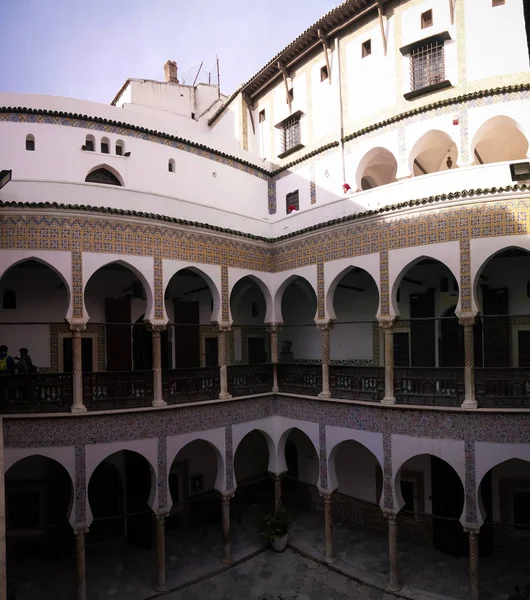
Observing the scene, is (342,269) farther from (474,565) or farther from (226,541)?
(226,541)

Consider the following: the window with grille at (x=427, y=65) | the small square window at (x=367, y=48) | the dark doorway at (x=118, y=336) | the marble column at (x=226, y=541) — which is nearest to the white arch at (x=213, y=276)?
the dark doorway at (x=118, y=336)

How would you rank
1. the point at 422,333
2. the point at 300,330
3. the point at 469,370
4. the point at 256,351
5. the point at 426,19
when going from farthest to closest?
the point at 300,330 < the point at 256,351 < the point at 422,333 < the point at 426,19 < the point at 469,370

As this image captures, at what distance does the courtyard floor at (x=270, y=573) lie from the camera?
34.5ft

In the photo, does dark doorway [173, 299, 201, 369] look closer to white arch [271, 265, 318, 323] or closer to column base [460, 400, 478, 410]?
white arch [271, 265, 318, 323]

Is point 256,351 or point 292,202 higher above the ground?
point 292,202

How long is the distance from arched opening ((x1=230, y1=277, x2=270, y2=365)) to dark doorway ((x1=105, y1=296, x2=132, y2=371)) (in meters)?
3.58

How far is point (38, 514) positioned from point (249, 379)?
6289 mm

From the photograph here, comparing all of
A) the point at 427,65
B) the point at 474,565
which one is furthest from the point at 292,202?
the point at 474,565

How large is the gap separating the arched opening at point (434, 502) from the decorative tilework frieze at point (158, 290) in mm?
6698

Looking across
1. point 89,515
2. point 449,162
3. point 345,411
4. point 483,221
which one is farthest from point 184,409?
point 449,162

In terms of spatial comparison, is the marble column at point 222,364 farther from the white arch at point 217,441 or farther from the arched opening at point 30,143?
the arched opening at point 30,143

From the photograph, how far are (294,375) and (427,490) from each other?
4.53 metres

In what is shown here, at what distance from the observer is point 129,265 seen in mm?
10773

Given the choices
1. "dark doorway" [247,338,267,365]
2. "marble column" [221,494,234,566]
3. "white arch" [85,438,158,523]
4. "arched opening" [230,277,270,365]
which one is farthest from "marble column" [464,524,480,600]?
"dark doorway" [247,338,267,365]
